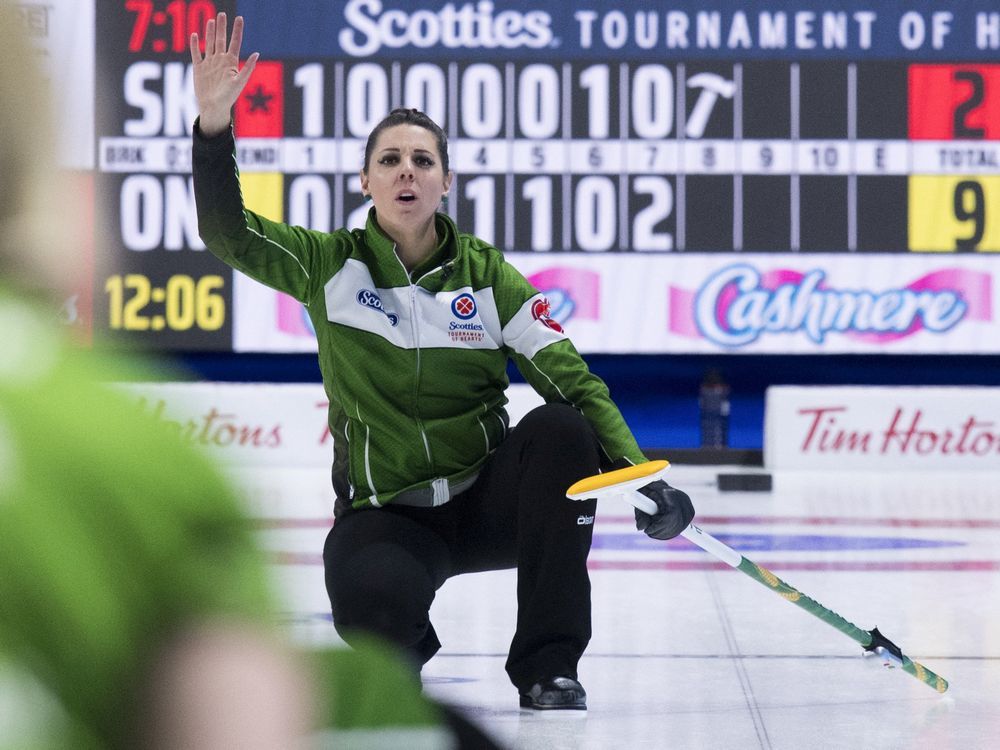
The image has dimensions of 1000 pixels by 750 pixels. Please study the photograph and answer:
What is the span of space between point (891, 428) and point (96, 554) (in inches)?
310

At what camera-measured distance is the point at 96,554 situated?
1.27 feet

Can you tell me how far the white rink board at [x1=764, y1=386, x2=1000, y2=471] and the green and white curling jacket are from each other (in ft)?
19.2

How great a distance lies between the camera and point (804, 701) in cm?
244

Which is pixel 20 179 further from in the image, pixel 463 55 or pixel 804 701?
pixel 463 55

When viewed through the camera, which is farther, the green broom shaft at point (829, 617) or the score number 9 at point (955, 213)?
the score number 9 at point (955, 213)

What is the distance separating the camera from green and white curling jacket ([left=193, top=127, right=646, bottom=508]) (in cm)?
226

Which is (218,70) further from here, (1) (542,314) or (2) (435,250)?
(1) (542,314)

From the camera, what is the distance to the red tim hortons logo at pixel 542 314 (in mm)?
2352

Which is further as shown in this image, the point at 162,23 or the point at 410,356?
the point at 162,23

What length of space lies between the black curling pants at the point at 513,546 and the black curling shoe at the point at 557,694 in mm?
14

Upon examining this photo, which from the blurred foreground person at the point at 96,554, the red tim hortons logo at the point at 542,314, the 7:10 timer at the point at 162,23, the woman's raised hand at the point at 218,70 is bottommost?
the blurred foreground person at the point at 96,554

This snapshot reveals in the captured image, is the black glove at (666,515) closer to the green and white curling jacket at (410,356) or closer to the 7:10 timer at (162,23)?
the green and white curling jacket at (410,356)

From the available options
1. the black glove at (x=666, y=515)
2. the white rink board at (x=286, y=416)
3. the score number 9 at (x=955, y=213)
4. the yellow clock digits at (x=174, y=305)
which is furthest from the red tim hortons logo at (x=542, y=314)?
the score number 9 at (x=955, y=213)


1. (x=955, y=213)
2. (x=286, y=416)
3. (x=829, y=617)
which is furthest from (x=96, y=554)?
(x=955, y=213)
